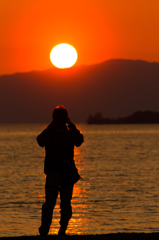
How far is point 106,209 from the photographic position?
78.9ft

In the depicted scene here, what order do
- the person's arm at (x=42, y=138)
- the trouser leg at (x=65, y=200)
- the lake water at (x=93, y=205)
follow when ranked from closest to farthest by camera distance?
1. the person's arm at (x=42, y=138)
2. the trouser leg at (x=65, y=200)
3. the lake water at (x=93, y=205)

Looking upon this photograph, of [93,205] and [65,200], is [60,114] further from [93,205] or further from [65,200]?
[93,205]

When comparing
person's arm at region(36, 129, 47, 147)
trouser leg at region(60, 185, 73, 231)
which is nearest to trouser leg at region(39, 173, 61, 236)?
trouser leg at region(60, 185, 73, 231)

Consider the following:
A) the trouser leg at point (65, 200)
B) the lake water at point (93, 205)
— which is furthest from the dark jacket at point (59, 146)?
the lake water at point (93, 205)

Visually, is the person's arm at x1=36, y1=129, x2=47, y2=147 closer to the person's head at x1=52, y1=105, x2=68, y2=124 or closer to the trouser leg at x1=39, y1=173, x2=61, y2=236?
the person's head at x1=52, y1=105, x2=68, y2=124

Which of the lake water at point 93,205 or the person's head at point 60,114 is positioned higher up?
the person's head at point 60,114

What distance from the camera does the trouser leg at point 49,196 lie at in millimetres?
9672

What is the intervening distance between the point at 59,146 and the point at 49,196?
109 cm

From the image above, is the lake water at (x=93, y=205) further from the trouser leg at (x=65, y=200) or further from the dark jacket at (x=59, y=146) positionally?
the dark jacket at (x=59, y=146)

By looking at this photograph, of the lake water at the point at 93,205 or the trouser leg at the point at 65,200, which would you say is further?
the lake water at the point at 93,205

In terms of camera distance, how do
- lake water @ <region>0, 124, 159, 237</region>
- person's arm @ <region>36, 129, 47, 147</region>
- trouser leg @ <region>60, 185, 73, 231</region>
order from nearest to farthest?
person's arm @ <region>36, 129, 47, 147</region>
trouser leg @ <region>60, 185, 73, 231</region>
lake water @ <region>0, 124, 159, 237</region>

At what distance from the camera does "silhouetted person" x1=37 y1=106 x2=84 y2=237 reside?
966cm

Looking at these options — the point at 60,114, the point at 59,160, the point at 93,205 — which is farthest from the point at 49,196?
the point at 93,205

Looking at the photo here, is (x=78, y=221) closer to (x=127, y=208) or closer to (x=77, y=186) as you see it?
(x=127, y=208)
